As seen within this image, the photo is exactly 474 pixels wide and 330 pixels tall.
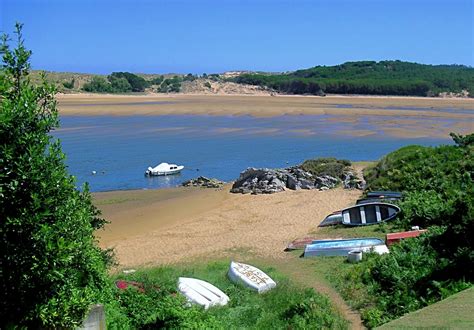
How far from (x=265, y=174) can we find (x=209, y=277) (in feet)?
59.4

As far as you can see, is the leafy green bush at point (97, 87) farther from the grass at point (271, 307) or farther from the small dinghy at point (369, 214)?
the grass at point (271, 307)

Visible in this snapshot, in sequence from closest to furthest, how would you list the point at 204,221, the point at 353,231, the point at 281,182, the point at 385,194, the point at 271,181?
the point at 353,231, the point at 385,194, the point at 204,221, the point at 271,181, the point at 281,182

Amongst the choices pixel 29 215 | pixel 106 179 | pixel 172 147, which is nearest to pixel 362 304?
pixel 29 215

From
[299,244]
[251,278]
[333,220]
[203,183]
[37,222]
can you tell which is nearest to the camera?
[37,222]

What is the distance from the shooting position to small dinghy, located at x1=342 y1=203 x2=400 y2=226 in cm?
2058

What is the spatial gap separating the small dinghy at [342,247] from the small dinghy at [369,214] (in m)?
3.26

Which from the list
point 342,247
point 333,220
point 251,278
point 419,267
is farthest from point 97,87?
point 419,267

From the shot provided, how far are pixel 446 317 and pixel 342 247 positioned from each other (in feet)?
28.7

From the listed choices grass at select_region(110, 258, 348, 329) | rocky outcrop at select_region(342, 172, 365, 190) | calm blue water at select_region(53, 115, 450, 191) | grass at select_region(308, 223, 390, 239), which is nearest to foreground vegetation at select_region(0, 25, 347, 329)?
grass at select_region(110, 258, 348, 329)

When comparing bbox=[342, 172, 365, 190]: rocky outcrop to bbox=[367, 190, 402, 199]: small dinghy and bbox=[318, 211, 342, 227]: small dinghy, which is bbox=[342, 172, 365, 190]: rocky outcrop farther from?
bbox=[318, 211, 342, 227]: small dinghy

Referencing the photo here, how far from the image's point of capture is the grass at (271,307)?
461 inches

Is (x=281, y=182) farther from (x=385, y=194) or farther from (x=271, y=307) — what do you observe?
(x=271, y=307)

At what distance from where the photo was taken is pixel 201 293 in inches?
524

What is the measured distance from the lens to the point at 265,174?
33469mm
